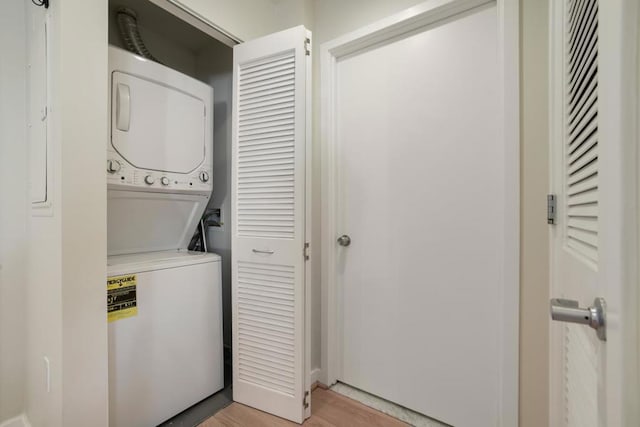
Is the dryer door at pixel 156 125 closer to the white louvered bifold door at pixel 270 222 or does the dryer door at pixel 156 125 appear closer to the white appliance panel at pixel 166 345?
the white louvered bifold door at pixel 270 222

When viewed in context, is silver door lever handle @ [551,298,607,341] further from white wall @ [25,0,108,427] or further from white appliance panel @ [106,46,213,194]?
white appliance panel @ [106,46,213,194]

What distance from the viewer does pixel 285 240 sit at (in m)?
1.47

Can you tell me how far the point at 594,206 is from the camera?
0.54 metres

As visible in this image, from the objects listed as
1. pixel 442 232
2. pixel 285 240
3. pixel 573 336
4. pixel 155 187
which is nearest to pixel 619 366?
pixel 573 336

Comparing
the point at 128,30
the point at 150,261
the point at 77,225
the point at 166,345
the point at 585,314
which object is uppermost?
the point at 128,30

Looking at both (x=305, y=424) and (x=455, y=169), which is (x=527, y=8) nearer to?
(x=455, y=169)

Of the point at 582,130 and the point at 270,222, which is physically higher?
the point at 582,130

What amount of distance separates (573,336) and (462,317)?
699 millimetres

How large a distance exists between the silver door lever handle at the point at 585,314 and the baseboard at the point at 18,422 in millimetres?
2254

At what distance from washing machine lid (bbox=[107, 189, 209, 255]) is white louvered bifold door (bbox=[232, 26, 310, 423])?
0.37m

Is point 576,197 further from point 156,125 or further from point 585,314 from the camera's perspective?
point 156,125

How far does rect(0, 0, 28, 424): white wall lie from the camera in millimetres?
1358

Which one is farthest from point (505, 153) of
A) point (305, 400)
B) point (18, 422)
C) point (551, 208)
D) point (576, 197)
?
point (18, 422)

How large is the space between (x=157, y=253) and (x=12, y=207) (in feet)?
2.30
